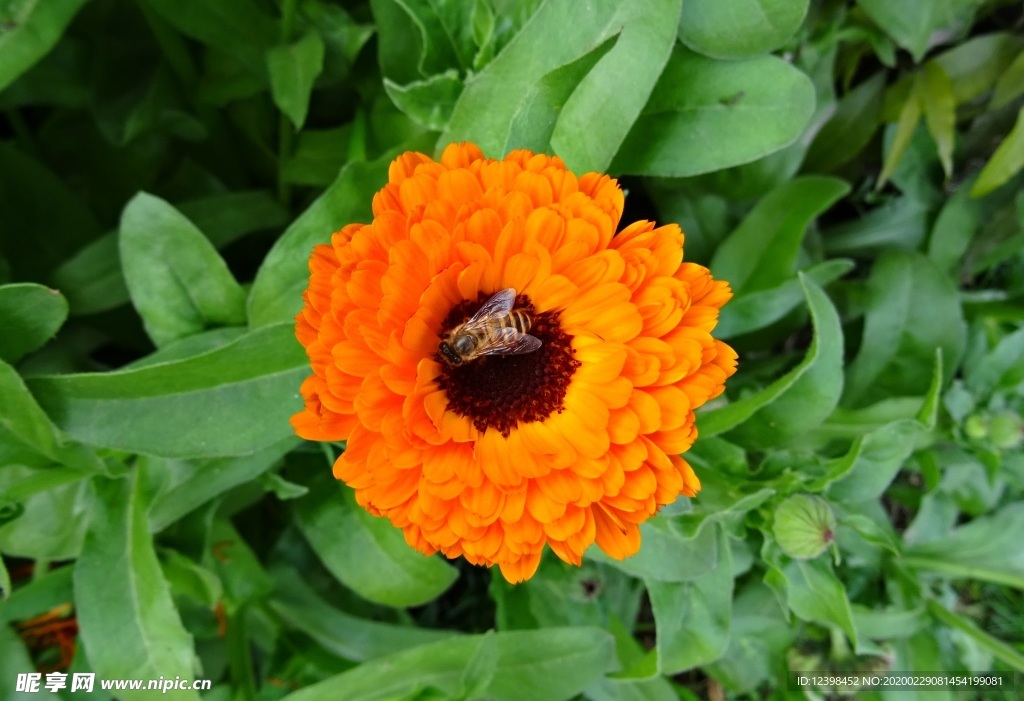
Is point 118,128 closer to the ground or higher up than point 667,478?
higher up

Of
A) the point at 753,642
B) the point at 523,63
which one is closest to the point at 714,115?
the point at 523,63

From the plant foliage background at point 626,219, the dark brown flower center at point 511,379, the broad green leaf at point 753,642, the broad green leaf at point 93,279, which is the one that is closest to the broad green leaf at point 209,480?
the plant foliage background at point 626,219

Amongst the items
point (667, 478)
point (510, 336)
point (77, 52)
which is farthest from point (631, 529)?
point (77, 52)

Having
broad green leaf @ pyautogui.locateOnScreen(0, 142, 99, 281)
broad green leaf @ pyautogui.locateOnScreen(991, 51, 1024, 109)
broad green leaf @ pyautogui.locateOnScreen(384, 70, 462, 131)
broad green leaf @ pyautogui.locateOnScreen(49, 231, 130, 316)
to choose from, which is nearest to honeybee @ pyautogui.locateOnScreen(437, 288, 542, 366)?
broad green leaf @ pyautogui.locateOnScreen(384, 70, 462, 131)

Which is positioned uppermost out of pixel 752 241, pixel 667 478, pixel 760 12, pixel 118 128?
pixel 760 12

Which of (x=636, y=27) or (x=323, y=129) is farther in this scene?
(x=323, y=129)

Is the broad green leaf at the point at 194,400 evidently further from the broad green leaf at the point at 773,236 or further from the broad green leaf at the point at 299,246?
the broad green leaf at the point at 773,236

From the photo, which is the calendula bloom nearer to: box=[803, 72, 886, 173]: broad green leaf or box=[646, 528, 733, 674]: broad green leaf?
box=[646, 528, 733, 674]: broad green leaf

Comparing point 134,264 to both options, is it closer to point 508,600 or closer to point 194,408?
point 194,408
